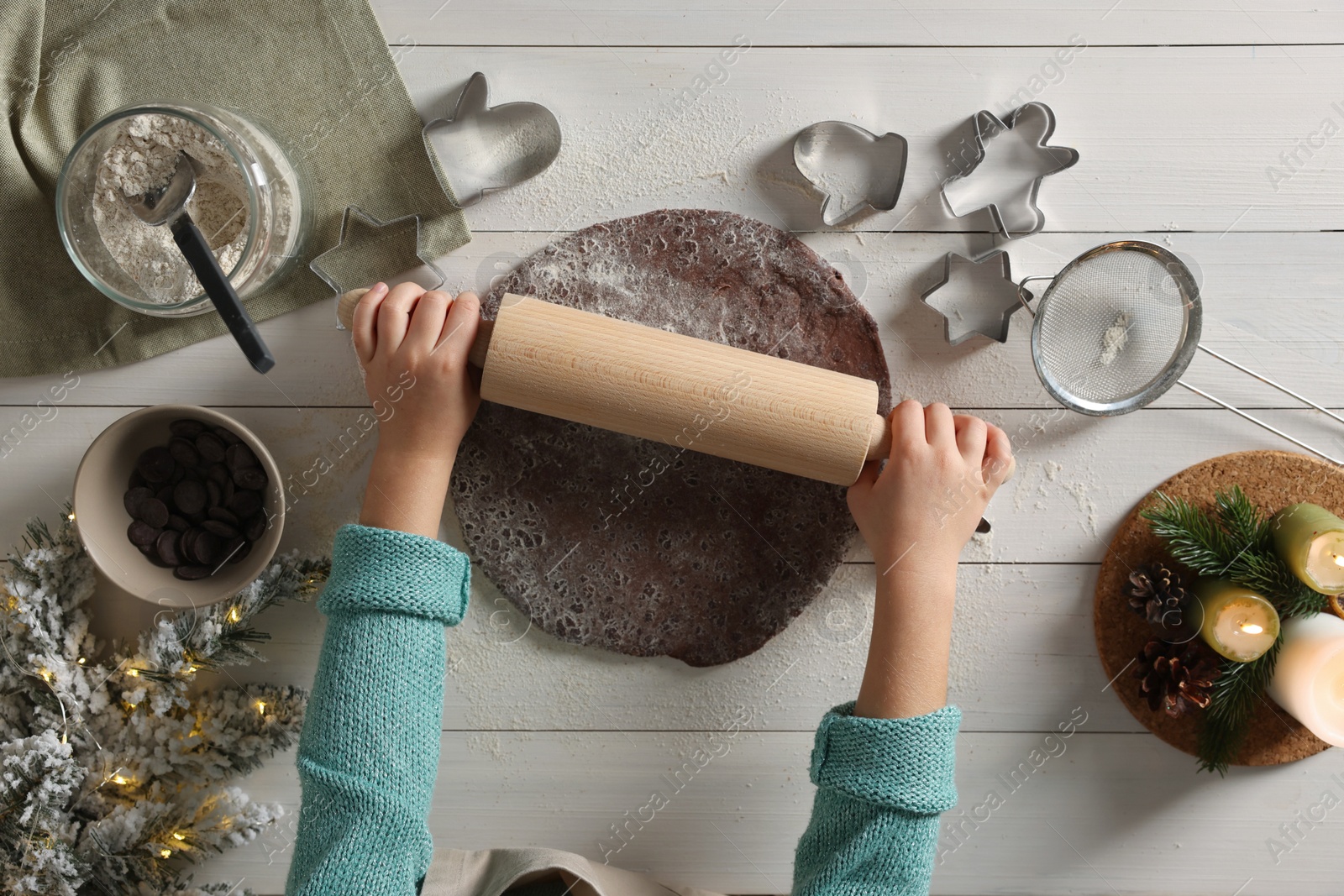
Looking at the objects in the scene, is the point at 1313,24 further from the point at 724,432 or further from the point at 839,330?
the point at 724,432

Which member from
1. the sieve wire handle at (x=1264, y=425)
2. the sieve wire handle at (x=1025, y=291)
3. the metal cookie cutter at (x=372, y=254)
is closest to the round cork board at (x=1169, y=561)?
the sieve wire handle at (x=1264, y=425)

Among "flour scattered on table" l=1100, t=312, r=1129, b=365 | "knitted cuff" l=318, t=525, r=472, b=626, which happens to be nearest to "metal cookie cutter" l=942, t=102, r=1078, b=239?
"flour scattered on table" l=1100, t=312, r=1129, b=365

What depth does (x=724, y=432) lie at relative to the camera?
0.75 m

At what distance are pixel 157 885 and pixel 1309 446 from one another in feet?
4.21

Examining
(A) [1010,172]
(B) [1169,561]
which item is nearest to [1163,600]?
(B) [1169,561]

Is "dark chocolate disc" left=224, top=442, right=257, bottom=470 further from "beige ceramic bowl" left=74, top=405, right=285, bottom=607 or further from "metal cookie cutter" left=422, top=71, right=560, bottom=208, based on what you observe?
"metal cookie cutter" left=422, top=71, right=560, bottom=208

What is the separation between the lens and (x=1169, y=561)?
2.95ft

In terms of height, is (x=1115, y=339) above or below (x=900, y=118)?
below

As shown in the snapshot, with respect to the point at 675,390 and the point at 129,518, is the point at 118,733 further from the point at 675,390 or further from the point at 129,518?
the point at 675,390

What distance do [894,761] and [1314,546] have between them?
1.50 ft

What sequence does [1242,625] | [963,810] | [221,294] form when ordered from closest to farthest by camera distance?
[221,294] < [1242,625] < [963,810]

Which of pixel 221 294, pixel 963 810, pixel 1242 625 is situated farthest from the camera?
pixel 963 810

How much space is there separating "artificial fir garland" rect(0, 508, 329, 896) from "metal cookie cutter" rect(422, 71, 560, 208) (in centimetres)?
43

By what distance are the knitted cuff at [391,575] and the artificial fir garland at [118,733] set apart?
115mm
